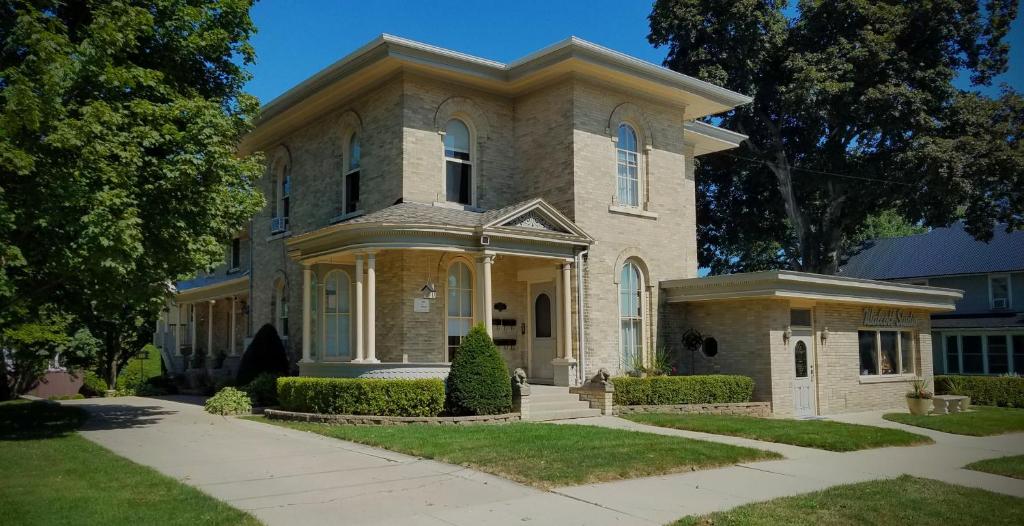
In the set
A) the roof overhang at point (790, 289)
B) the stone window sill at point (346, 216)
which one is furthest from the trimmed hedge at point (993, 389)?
the stone window sill at point (346, 216)

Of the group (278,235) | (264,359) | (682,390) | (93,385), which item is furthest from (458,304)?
(93,385)

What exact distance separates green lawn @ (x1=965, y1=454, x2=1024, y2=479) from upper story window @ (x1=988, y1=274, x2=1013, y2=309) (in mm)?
26697

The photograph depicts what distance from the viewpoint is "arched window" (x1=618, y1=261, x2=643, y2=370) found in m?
19.9

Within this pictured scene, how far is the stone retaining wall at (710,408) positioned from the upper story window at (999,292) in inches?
911

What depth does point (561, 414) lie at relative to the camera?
16547mm

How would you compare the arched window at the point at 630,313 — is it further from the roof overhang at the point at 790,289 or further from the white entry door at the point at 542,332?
the white entry door at the point at 542,332

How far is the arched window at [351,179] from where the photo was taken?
819 inches

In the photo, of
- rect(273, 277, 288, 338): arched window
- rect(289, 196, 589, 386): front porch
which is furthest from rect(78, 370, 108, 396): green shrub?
rect(289, 196, 589, 386): front porch

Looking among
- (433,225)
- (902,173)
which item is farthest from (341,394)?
(902,173)

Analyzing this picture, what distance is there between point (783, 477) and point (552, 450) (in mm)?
3256

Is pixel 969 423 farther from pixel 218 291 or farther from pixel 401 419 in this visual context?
pixel 218 291

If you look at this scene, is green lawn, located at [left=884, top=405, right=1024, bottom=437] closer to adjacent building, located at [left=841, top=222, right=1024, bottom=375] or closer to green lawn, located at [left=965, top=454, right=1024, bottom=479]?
green lawn, located at [left=965, top=454, right=1024, bottom=479]

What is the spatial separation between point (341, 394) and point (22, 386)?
23714mm

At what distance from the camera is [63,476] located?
31.8ft
